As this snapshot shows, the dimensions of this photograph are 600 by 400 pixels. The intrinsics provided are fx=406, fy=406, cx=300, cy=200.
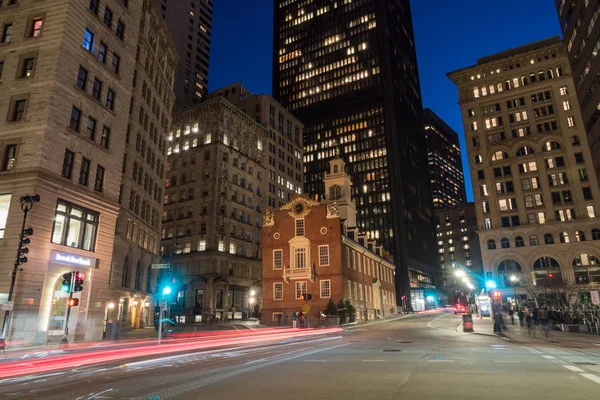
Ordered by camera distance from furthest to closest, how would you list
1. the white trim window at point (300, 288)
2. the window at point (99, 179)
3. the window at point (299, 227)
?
1. the window at point (299, 227)
2. the white trim window at point (300, 288)
3. the window at point (99, 179)

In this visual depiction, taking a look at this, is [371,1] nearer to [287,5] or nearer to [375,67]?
[375,67]

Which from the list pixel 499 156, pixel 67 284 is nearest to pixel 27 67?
pixel 67 284

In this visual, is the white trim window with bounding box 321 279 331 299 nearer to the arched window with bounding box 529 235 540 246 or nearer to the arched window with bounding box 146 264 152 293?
the arched window with bounding box 146 264 152 293

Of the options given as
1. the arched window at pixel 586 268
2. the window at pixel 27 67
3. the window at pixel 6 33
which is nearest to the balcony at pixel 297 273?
the window at pixel 27 67

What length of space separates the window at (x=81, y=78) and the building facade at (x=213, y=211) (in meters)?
44.1

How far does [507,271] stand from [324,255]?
51642 mm

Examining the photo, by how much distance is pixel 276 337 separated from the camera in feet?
96.4

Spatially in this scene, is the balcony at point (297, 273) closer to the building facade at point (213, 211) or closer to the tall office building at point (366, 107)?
the building facade at point (213, 211)

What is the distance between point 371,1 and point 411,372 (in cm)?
16325

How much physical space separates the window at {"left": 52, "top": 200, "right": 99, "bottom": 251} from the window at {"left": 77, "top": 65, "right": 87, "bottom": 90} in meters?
9.36

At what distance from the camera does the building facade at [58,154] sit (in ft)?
85.7

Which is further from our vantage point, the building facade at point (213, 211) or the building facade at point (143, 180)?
the building facade at point (213, 211)

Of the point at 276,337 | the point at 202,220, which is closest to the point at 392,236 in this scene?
the point at 202,220

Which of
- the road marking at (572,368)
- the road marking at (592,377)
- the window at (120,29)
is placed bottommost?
the road marking at (572,368)
